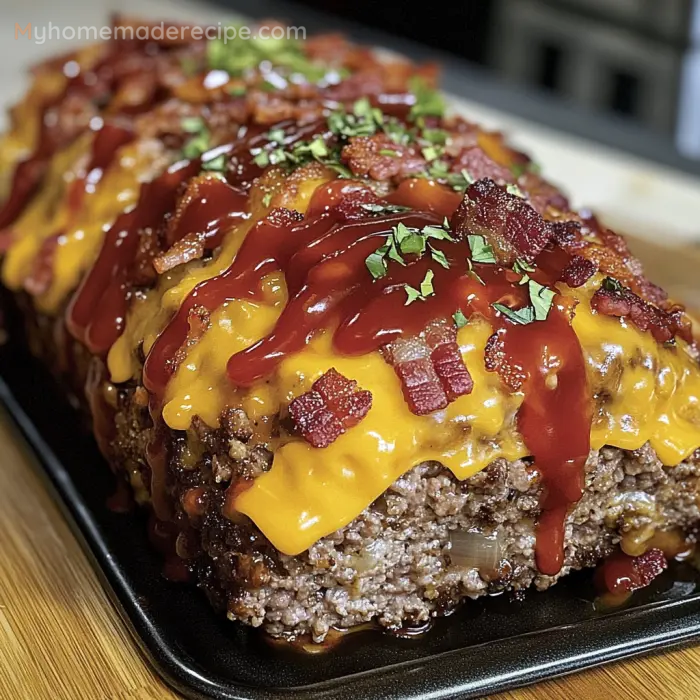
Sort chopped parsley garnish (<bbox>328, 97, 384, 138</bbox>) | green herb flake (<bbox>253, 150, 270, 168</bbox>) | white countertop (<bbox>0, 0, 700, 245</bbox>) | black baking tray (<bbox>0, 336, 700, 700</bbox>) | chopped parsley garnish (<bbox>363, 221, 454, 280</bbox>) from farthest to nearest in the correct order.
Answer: white countertop (<bbox>0, 0, 700, 245</bbox>) < chopped parsley garnish (<bbox>328, 97, 384, 138</bbox>) < green herb flake (<bbox>253, 150, 270, 168</bbox>) < chopped parsley garnish (<bbox>363, 221, 454, 280</bbox>) < black baking tray (<bbox>0, 336, 700, 700</bbox>)

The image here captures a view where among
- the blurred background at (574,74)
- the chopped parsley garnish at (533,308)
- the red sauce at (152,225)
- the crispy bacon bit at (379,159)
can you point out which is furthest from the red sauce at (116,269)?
the blurred background at (574,74)

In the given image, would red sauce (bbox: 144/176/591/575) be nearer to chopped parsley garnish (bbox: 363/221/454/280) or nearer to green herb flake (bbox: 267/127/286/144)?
chopped parsley garnish (bbox: 363/221/454/280)

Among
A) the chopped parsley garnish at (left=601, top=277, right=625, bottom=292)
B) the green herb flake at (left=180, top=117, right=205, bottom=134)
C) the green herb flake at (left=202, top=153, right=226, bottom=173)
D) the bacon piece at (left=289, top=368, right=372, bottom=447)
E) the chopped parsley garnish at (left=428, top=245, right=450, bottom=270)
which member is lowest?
the green herb flake at (left=180, top=117, right=205, bottom=134)

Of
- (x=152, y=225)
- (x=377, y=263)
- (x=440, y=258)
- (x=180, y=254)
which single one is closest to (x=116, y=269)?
(x=152, y=225)

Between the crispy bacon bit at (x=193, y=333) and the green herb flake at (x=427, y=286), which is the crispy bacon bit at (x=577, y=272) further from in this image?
the crispy bacon bit at (x=193, y=333)

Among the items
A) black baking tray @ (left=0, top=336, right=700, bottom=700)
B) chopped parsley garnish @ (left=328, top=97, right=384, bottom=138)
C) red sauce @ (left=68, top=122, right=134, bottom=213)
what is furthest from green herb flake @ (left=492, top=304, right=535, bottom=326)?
red sauce @ (left=68, top=122, right=134, bottom=213)

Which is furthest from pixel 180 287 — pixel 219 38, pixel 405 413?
pixel 219 38
